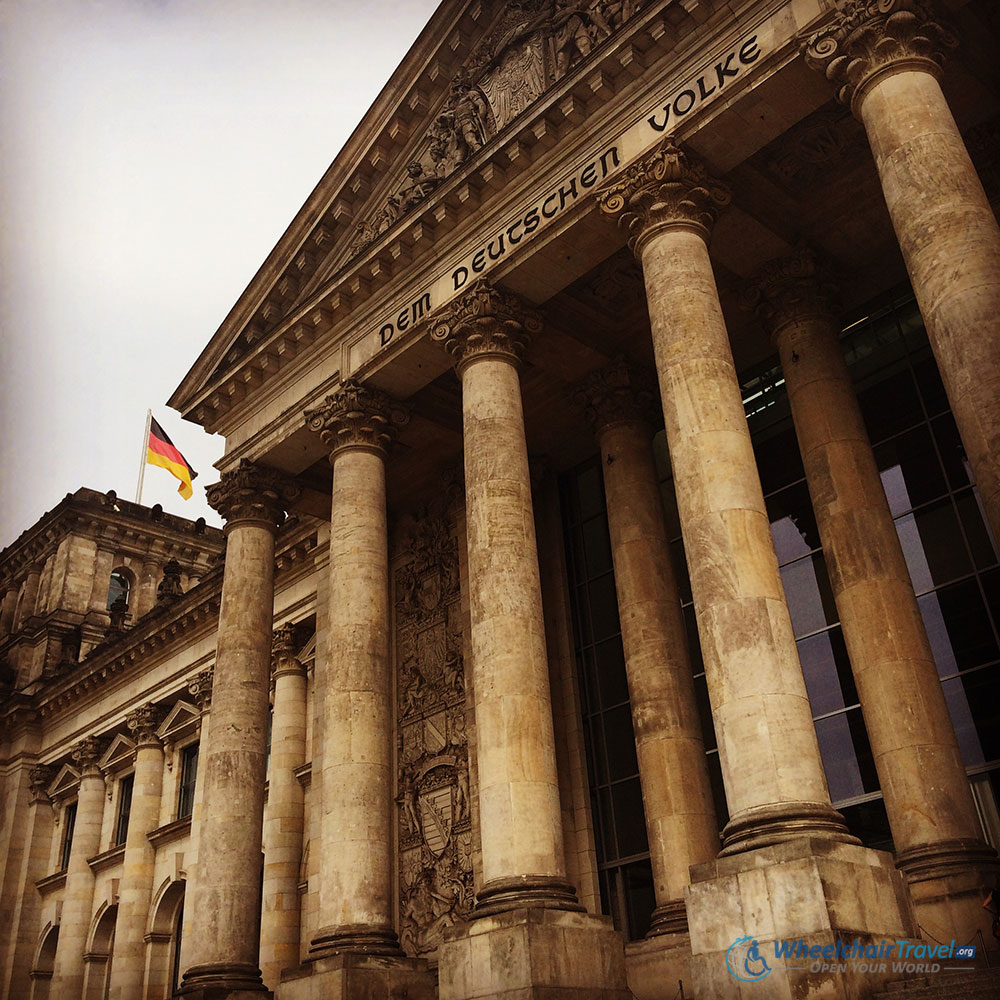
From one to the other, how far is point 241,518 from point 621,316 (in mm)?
9216

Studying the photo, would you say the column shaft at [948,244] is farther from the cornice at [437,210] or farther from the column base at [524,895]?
the column base at [524,895]

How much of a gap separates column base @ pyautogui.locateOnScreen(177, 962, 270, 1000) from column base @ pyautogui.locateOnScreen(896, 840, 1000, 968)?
11.4 metres

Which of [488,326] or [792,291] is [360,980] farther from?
[792,291]

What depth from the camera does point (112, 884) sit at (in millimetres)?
35344

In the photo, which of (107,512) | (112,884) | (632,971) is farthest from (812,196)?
(107,512)

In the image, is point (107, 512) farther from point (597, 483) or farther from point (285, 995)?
point (285, 995)

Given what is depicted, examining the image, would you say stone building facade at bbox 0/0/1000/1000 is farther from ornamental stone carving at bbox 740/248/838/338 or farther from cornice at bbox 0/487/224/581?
cornice at bbox 0/487/224/581

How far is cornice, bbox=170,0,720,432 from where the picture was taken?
1764cm

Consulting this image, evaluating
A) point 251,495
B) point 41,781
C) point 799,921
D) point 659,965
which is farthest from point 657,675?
point 41,781

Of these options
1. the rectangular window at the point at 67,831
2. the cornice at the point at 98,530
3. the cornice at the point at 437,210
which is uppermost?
the cornice at the point at 98,530

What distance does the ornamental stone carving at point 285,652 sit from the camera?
29844mm

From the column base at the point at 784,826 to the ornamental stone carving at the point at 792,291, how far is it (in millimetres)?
9729

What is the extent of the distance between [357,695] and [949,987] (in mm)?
11104

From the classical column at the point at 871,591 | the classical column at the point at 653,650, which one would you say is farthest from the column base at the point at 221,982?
the classical column at the point at 871,591
